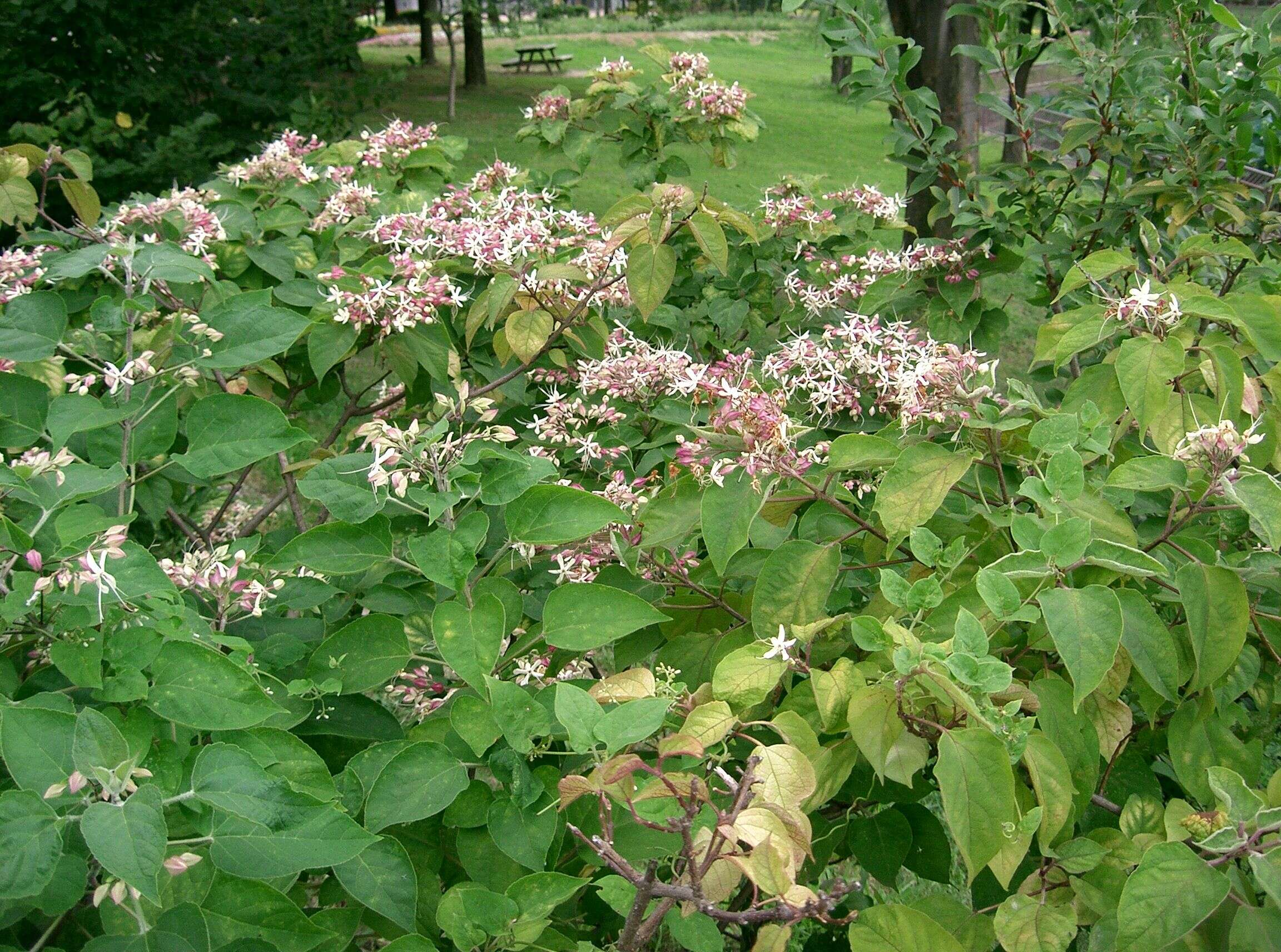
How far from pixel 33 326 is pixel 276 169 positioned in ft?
4.70

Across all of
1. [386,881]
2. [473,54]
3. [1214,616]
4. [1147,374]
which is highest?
[473,54]

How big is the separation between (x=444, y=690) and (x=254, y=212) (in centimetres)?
174

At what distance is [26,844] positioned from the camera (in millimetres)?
901

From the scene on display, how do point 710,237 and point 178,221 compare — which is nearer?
point 710,237

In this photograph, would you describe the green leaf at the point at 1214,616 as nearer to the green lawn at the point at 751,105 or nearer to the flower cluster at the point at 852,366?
the flower cluster at the point at 852,366

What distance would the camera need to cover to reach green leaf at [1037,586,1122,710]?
3.52 feet

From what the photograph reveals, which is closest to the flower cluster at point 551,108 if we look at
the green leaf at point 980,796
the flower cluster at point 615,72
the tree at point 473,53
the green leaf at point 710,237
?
the flower cluster at point 615,72

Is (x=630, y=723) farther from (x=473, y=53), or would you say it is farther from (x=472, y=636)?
(x=473, y=53)

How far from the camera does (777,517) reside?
1.46 metres

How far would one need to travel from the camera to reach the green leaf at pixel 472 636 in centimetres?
120

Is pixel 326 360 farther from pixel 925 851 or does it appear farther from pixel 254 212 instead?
pixel 925 851

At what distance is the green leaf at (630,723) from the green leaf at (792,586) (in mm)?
298

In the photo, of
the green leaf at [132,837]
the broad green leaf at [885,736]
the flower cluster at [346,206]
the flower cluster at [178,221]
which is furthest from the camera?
the flower cluster at [346,206]

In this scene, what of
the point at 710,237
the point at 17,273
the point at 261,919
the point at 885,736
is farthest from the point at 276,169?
the point at 885,736
